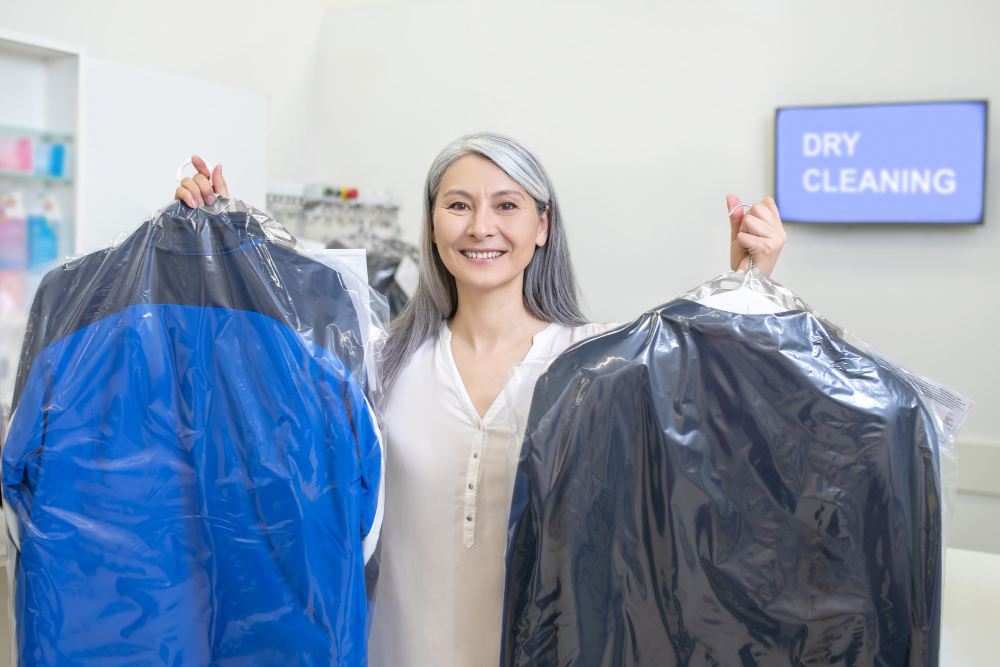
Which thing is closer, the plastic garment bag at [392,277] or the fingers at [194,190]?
the fingers at [194,190]

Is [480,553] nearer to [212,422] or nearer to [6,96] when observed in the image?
[212,422]

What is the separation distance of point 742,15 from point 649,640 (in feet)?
10.5

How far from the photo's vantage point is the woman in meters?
1.16

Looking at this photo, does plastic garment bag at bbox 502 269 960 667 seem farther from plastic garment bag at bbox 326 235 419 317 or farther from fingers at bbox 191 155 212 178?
plastic garment bag at bbox 326 235 419 317

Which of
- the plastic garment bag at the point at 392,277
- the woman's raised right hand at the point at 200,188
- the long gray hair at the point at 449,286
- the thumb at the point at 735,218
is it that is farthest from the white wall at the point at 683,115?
the woman's raised right hand at the point at 200,188

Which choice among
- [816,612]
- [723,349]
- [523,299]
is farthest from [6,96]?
[816,612]

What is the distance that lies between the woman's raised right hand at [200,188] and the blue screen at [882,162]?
8.95 feet

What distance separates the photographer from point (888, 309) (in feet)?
10.6

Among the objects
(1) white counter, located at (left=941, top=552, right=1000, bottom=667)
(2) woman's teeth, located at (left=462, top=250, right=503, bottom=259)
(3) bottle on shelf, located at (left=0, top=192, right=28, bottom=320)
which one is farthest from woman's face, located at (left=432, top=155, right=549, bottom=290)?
(3) bottle on shelf, located at (left=0, top=192, right=28, bottom=320)

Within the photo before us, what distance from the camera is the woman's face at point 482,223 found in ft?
4.09

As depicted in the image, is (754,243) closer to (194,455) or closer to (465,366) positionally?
(465,366)

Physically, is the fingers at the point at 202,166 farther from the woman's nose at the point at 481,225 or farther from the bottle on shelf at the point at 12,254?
the bottle on shelf at the point at 12,254

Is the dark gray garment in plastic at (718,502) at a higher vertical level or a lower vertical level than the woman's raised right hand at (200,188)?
lower

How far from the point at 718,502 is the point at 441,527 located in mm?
464
